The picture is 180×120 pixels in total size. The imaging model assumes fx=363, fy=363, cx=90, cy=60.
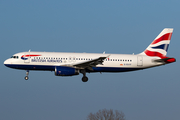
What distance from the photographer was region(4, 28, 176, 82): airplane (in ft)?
175

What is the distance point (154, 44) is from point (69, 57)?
1487cm

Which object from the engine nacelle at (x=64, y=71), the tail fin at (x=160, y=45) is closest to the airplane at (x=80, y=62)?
the engine nacelle at (x=64, y=71)

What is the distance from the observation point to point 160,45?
5959 centimetres

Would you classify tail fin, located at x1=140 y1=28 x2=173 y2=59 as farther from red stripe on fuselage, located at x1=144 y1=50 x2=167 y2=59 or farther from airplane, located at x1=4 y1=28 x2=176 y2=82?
airplane, located at x1=4 y1=28 x2=176 y2=82

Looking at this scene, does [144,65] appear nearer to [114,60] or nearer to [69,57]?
[114,60]

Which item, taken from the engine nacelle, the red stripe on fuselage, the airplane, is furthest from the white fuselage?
the red stripe on fuselage

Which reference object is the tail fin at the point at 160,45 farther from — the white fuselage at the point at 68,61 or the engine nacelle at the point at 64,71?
the engine nacelle at the point at 64,71

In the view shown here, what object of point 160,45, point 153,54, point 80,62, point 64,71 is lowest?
point 64,71

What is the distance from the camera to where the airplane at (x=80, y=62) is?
53.4 metres

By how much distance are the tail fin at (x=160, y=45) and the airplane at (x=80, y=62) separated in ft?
1.58

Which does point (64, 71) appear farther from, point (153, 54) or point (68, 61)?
point (153, 54)

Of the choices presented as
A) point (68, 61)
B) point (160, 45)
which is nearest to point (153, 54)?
point (160, 45)

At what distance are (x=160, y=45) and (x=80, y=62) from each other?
1468cm

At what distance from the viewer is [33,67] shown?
2122 inches
